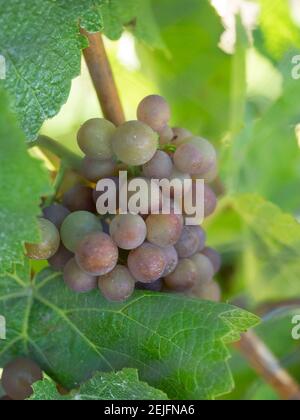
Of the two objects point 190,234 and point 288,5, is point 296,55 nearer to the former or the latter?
point 288,5

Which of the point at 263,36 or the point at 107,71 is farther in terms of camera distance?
the point at 263,36

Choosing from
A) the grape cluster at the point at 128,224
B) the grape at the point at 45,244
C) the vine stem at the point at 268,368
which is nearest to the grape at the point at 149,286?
the grape cluster at the point at 128,224

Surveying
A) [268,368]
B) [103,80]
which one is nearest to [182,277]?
[103,80]

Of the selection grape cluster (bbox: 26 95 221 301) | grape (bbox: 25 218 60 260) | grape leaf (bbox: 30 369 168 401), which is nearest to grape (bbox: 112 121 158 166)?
grape cluster (bbox: 26 95 221 301)

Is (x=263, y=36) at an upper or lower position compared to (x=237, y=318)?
upper

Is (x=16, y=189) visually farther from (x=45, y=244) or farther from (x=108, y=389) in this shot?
(x=108, y=389)

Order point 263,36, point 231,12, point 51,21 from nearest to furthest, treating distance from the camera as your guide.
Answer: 1. point 51,21
2. point 231,12
3. point 263,36
